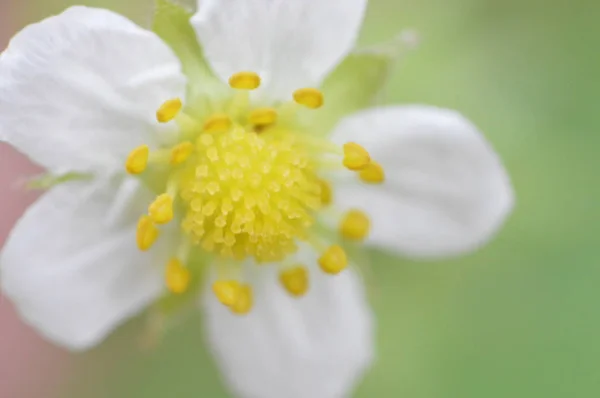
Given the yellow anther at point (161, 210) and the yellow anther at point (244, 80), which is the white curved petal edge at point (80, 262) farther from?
the yellow anther at point (244, 80)

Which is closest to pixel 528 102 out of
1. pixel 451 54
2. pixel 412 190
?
pixel 451 54

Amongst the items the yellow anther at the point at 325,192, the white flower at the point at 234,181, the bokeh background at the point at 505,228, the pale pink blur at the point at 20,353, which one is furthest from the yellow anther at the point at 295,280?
the pale pink blur at the point at 20,353

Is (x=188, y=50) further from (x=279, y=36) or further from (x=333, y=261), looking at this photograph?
(x=333, y=261)

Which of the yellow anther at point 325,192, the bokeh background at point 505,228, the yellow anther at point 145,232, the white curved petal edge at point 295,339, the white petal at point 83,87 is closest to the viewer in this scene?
the white petal at point 83,87

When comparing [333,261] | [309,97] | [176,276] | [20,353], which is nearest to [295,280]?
[333,261]

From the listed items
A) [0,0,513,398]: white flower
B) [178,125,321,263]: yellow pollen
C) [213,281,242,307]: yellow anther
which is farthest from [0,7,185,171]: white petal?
[213,281,242,307]: yellow anther

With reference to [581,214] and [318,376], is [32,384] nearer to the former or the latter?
[318,376]

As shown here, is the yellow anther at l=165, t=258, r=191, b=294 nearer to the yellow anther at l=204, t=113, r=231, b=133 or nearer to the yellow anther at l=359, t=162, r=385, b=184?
the yellow anther at l=204, t=113, r=231, b=133
